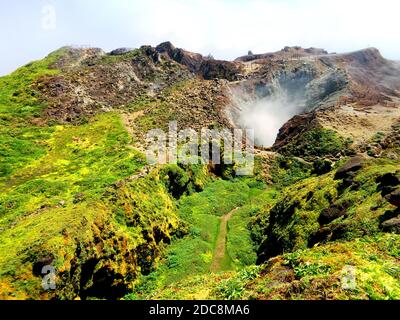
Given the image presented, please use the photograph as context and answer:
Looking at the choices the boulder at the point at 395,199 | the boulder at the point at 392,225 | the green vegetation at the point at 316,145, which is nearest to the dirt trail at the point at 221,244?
the boulder at the point at 395,199

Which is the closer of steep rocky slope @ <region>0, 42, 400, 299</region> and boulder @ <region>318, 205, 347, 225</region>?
steep rocky slope @ <region>0, 42, 400, 299</region>

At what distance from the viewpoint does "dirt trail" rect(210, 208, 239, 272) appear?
44.2m

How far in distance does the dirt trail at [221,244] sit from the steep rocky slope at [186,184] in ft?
2.53

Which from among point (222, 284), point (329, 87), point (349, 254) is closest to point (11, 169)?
point (222, 284)

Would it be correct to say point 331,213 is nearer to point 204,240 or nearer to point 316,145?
point 204,240

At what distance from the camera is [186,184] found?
5928cm

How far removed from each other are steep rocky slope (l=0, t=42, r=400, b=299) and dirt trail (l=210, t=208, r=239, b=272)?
2.53 feet

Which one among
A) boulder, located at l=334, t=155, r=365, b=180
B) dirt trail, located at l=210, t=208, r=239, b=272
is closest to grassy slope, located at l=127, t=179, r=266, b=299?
dirt trail, located at l=210, t=208, r=239, b=272

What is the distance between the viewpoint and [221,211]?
189 feet

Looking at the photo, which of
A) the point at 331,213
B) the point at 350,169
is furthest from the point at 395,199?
the point at 350,169

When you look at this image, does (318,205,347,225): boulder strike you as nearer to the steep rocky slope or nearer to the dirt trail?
the steep rocky slope

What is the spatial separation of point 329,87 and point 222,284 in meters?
87.4

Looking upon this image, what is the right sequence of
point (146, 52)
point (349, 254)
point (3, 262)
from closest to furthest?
point (349, 254) < point (3, 262) < point (146, 52)

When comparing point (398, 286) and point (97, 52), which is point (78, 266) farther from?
point (97, 52)
